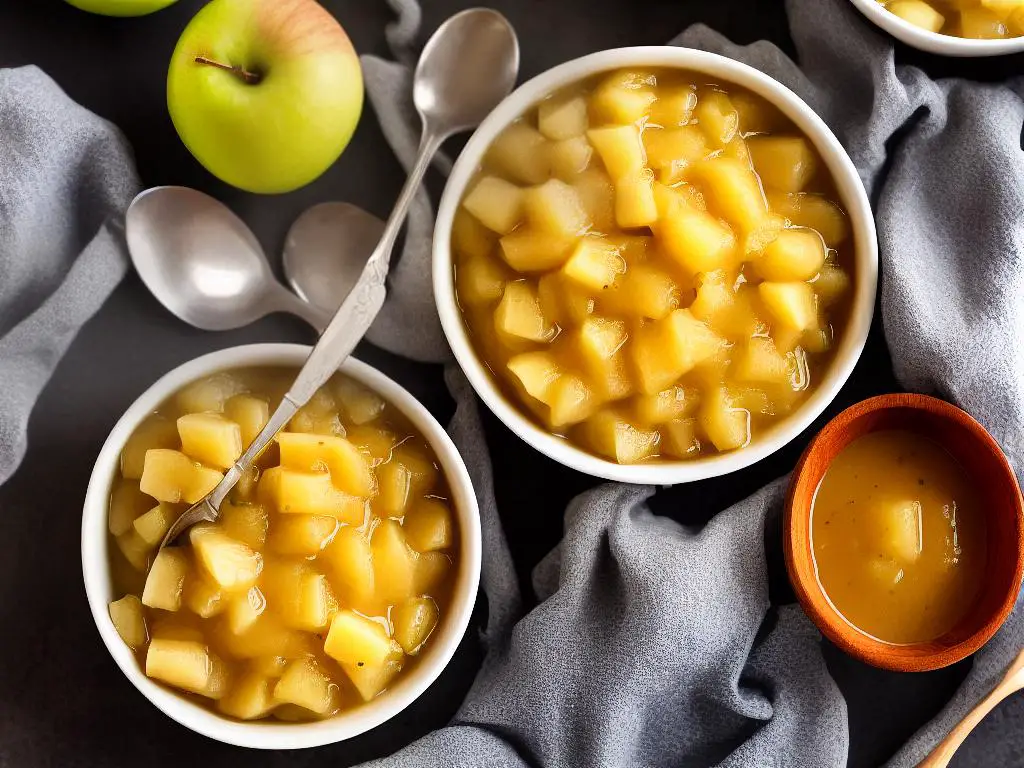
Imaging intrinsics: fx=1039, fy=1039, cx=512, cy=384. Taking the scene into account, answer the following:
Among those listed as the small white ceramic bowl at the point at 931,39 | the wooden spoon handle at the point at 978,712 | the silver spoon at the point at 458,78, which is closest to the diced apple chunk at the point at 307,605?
the silver spoon at the point at 458,78

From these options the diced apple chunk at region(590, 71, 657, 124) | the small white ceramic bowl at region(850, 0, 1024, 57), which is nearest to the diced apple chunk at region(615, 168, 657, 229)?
the diced apple chunk at region(590, 71, 657, 124)

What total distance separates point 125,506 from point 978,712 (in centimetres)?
152

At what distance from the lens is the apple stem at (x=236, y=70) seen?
1702mm

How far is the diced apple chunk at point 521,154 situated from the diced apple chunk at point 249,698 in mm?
943

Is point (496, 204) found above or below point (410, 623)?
above

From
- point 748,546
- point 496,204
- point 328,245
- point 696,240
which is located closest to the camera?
point 696,240

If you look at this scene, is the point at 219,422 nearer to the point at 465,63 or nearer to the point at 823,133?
the point at 465,63

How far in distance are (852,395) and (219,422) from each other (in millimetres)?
1156

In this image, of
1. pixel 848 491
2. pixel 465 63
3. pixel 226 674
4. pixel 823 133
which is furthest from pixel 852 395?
pixel 226 674

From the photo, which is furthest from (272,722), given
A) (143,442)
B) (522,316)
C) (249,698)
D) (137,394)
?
(522,316)

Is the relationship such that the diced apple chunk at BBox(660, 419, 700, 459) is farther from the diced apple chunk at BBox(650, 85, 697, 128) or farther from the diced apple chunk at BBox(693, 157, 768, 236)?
the diced apple chunk at BBox(650, 85, 697, 128)

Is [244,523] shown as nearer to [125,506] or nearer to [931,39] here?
[125,506]

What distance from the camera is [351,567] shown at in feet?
5.57

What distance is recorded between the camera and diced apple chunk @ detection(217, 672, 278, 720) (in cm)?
170
